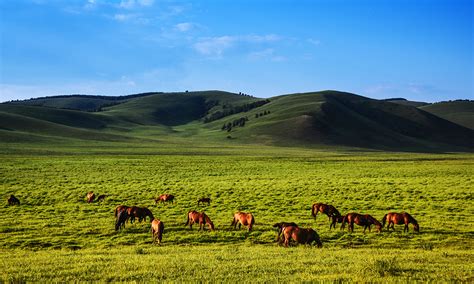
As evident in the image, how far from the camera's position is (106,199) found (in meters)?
29.3

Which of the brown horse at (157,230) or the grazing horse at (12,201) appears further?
the grazing horse at (12,201)

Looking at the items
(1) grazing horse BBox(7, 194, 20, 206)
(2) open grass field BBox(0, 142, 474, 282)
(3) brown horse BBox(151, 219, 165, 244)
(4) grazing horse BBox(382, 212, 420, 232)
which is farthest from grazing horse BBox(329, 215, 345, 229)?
(1) grazing horse BBox(7, 194, 20, 206)

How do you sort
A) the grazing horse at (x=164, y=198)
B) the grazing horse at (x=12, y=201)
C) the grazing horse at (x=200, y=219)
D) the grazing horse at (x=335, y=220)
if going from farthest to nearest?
the grazing horse at (x=164, y=198)
the grazing horse at (x=12, y=201)
the grazing horse at (x=335, y=220)
the grazing horse at (x=200, y=219)

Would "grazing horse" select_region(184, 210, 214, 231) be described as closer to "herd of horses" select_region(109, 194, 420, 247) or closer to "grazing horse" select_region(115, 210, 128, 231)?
"herd of horses" select_region(109, 194, 420, 247)

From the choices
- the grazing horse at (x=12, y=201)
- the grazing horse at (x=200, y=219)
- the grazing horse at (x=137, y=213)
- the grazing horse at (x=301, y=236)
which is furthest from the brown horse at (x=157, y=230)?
the grazing horse at (x=12, y=201)

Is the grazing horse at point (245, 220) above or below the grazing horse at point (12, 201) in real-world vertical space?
above

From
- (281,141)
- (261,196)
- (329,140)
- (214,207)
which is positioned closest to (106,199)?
(214,207)

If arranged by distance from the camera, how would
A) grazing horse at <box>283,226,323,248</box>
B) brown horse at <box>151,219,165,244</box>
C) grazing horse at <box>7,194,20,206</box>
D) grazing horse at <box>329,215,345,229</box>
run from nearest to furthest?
1. grazing horse at <box>283,226,323,248</box>
2. brown horse at <box>151,219,165,244</box>
3. grazing horse at <box>329,215,345,229</box>
4. grazing horse at <box>7,194,20,206</box>

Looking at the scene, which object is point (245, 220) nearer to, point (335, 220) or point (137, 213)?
point (335, 220)

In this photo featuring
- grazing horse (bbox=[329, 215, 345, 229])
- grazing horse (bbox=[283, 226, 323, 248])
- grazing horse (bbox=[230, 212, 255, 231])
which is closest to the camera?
grazing horse (bbox=[283, 226, 323, 248])

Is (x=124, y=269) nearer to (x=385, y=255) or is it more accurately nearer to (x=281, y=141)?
(x=385, y=255)

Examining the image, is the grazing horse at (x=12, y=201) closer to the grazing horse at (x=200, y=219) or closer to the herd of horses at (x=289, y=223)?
the herd of horses at (x=289, y=223)

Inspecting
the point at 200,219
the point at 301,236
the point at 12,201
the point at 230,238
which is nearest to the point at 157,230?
the point at 200,219

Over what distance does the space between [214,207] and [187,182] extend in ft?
47.4
